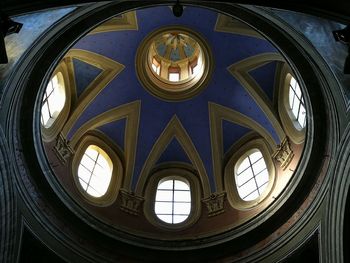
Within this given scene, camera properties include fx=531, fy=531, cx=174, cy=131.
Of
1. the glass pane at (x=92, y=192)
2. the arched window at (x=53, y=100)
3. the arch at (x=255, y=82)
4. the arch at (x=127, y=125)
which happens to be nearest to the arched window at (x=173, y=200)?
the arch at (x=127, y=125)

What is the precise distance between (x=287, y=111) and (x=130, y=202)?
4925mm

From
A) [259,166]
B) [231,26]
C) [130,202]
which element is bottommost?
[130,202]

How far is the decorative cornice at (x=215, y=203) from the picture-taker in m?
14.3

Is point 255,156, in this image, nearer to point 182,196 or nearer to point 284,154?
point 284,154

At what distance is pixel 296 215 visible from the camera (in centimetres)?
1166

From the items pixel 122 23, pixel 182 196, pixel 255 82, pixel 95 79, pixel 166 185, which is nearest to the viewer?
pixel 122 23

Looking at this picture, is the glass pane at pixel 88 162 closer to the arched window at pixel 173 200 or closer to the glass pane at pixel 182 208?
the arched window at pixel 173 200

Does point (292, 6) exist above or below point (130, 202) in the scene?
below

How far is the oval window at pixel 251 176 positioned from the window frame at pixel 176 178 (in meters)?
1.23

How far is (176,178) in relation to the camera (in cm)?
1593

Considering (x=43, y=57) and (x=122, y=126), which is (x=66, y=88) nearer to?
(x=122, y=126)

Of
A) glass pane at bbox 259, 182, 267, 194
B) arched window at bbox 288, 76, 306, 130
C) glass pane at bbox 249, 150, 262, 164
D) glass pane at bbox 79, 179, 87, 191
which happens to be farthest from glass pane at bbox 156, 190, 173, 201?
arched window at bbox 288, 76, 306, 130

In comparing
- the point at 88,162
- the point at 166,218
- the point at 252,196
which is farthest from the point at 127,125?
the point at 252,196

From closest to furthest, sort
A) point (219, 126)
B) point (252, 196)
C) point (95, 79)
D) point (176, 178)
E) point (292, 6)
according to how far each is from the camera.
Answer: point (292, 6), point (252, 196), point (95, 79), point (176, 178), point (219, 126)
